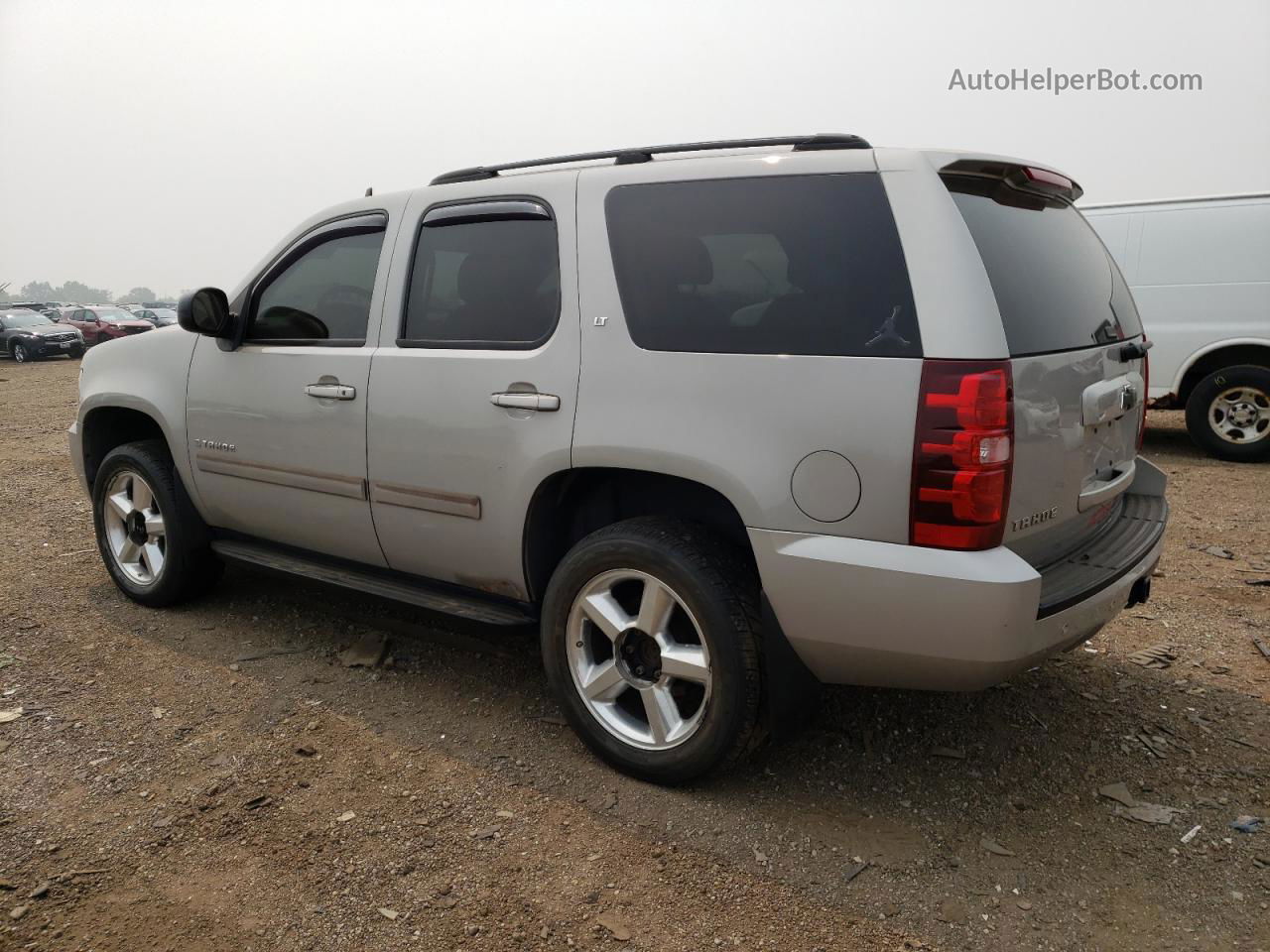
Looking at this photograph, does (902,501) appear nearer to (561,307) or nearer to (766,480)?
(766,480)

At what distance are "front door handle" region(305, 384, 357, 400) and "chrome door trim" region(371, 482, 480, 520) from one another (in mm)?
345

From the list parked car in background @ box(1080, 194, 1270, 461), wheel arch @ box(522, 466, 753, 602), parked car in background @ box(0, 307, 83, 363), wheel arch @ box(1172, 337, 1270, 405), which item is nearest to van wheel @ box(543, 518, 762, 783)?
wheel arch @ box(522, 466, 753, 602)

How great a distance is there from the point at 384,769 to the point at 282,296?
1.99m

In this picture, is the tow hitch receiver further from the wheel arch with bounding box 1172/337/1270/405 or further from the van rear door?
the wheel arch with bounding box 1172/337/1270/405

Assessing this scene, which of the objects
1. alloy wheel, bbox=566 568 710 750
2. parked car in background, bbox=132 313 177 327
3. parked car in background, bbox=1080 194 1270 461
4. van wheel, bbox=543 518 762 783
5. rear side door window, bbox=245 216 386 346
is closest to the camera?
van wheel, bbox=543 518 762 783

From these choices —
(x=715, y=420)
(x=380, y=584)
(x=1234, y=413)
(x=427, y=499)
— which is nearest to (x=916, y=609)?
(x=715, y=420)

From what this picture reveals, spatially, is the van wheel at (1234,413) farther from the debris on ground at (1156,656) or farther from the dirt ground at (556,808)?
the debris on ground at (1156,656)

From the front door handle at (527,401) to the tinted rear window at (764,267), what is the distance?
340 millimetres

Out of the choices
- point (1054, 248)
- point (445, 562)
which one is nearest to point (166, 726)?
point (445, 562)

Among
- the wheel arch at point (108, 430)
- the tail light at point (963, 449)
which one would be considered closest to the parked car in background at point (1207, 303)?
the tail light at point (963, 449)

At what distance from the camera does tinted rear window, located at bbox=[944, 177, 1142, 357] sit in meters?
2.53

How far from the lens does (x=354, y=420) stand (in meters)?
3.52

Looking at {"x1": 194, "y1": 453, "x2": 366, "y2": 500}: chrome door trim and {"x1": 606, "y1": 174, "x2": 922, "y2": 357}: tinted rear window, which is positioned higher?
{"x1": 606, "y1": 174, "x2": 922, "y2": 357}: tinted rear window

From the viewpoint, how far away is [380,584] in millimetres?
3652
